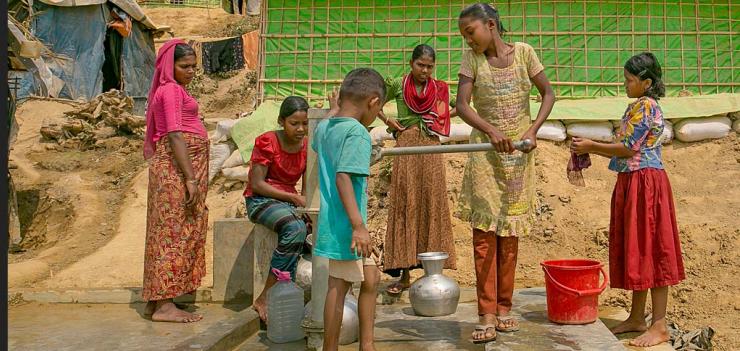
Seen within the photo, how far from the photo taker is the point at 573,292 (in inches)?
142

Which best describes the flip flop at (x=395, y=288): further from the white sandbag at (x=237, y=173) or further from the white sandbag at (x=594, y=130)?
the white sandbag at (x=594, y=130)

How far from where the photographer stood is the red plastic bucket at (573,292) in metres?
3.65

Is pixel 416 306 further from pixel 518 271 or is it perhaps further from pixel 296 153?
pixel 518 271

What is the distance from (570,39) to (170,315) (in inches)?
292

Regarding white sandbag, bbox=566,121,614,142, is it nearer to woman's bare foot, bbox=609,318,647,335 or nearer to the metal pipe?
woman's bare foot, bbox=609,318,647,335

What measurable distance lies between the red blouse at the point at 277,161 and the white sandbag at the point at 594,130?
496cm

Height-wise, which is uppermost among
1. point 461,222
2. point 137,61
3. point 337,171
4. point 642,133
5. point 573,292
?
point 137,61

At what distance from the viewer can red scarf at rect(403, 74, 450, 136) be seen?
4.82 m

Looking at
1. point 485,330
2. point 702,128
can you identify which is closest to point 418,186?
point 485,330

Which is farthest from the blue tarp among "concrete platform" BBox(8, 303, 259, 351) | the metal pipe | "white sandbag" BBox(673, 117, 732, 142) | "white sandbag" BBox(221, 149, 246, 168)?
the metal pipe

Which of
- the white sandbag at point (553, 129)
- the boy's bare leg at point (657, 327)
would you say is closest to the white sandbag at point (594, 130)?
the white sandbag at point (553, 129)

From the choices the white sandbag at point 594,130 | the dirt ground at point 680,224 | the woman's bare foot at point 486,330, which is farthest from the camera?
the white sandbag at point 594,130

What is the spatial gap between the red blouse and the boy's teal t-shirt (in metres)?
1.15

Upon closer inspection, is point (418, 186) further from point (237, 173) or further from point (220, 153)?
point (220, 153)
